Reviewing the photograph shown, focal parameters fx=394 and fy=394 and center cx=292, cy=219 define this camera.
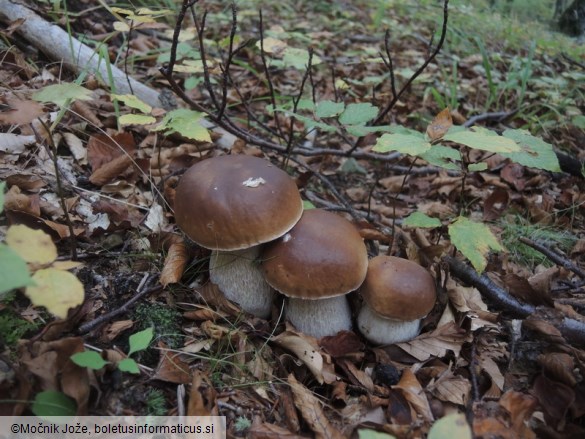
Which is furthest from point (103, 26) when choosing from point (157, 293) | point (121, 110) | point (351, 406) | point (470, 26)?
point (470, 26)

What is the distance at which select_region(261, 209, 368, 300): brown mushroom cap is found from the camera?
198 centimetres

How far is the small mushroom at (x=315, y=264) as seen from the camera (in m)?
1.98

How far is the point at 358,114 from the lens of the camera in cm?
250

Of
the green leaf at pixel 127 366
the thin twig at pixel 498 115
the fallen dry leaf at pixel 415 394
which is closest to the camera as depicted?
the green leaf at pixel 127 366

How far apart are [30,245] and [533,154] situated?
248cm

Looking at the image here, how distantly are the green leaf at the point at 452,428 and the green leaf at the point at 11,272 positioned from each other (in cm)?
131

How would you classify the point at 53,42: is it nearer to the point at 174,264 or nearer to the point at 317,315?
the point at 174,264

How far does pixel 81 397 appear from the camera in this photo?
1.49 m

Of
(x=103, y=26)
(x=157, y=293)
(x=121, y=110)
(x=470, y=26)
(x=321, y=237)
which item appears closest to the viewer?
(x=321, y=237)

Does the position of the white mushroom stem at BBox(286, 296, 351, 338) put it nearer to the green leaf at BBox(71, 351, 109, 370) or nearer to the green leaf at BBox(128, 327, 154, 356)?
the green leaf at BBox(128, 327, 154, 356)

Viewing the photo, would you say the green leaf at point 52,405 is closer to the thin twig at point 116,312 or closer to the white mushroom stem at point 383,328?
the thin twig at point 116,312

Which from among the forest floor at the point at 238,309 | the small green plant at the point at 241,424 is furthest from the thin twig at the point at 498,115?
the small green plant at the point at 241,424

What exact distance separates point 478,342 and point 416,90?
429cm

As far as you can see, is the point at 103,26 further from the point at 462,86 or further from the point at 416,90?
the point at 462,86
